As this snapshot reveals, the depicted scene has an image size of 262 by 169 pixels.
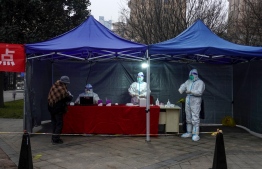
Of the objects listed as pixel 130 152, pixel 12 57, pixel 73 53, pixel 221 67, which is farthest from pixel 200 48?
pixel 12 57

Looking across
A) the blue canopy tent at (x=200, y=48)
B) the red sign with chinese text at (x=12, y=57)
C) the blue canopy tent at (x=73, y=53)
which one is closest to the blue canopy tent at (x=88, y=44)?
the blue canopy tent at (x=73, y=53)

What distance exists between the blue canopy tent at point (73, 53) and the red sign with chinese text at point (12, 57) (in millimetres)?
212

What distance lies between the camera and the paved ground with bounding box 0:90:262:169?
5.73 m

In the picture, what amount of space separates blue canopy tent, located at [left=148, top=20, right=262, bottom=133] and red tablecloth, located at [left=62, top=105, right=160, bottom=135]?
185 cm

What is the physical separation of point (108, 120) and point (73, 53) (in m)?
2.49

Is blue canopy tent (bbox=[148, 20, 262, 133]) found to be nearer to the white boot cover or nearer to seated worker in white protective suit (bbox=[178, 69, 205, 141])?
seated worker in white protective suit (bbox=[178, 69, 205, 141])

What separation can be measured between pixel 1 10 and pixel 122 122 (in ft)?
30.1

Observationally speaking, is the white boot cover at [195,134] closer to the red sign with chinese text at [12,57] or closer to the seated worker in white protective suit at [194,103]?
the seated worker in white protective suit at [194,103]

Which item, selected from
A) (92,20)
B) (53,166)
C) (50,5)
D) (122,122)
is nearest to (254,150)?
(122,122)

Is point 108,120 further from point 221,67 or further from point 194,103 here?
point 221,67

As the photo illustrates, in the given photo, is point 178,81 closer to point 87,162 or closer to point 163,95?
point 163,95

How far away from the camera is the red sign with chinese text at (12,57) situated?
291 inches

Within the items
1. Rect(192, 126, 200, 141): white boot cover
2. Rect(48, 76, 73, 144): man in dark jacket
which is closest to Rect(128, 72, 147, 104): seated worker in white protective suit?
Rect(192, 126, 200, 141): white boot cover

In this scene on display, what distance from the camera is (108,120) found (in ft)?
27.6
